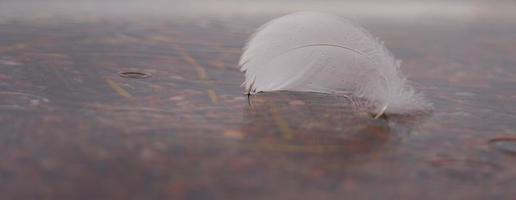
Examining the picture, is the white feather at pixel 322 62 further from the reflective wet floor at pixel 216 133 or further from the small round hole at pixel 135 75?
the small round hole at pixel 135 75

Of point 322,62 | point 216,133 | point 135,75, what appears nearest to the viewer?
point 216,133

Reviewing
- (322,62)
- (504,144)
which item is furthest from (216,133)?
(504,144)

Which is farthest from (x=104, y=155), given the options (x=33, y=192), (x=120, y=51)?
(x=120, y=51)

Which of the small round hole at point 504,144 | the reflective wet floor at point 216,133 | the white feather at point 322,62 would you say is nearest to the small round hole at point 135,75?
the reflective wet floor at point 216,133

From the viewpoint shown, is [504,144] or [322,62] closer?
[504,144]

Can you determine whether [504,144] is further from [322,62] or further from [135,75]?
[135,75]

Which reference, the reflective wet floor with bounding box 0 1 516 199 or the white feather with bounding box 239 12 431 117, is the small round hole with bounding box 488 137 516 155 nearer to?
the reflective wet floor with bounding box 0 1 516 199

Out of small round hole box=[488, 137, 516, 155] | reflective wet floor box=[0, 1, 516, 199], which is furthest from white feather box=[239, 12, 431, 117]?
small round hole box=[488, 137, 516, 155]
